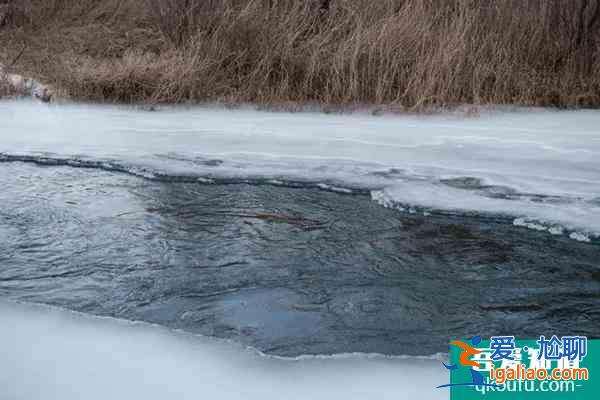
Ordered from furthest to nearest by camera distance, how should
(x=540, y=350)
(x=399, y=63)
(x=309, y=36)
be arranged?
(x=309, y=36)
(x=399, y=63)
(x=540, y=350)

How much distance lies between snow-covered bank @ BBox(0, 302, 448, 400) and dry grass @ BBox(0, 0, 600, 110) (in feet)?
15.1

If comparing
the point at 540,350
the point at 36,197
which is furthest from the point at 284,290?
the point at 36,197

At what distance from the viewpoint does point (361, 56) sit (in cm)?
713

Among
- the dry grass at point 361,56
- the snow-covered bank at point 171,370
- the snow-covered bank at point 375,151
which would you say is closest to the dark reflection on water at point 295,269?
the snow-covered bank at point 171,370

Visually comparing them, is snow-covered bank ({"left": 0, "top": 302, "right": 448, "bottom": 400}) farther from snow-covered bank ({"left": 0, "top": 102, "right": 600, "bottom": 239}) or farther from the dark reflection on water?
snow-covered bank ({"left": 0, "top": 102, "right": 600, "bottom": 239})

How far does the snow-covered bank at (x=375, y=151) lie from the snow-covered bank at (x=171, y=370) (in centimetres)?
160

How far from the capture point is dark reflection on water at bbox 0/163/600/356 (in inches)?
102

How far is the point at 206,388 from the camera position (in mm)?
2184

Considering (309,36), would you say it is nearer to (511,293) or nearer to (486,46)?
(486,46)

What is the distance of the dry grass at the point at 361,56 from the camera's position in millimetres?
6961

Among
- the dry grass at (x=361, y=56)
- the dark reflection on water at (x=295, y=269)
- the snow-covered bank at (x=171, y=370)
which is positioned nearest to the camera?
the snow-covered bank at (x=171, y=370)

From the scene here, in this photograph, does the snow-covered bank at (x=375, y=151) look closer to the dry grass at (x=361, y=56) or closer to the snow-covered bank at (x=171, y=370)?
the dry grass at (x=361, y=56)

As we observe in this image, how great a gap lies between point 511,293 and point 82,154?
326 cm

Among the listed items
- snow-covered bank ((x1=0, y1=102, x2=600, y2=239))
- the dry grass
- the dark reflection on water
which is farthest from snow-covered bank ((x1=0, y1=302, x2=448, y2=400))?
the dry grass
